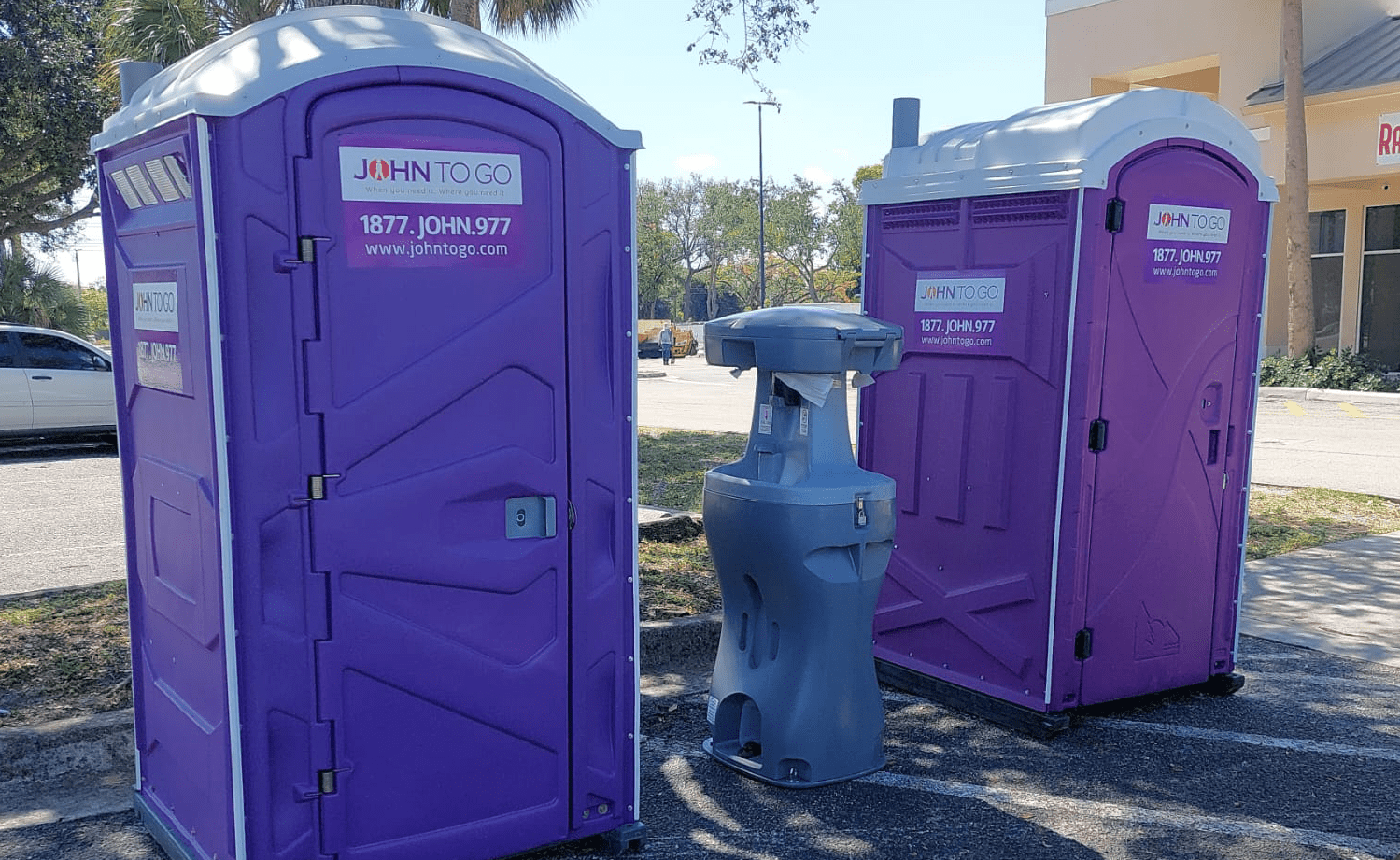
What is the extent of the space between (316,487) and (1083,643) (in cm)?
319

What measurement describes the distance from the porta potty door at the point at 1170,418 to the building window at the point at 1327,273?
19593 millimetres

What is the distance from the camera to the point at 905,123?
5402 mm

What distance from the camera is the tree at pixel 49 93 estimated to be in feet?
53.5

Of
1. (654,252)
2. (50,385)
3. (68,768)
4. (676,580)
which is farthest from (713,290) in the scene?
(68,768)

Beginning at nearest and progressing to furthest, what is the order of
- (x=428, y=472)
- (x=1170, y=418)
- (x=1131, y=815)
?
1. (x=428, y=472)
2. (x=1131, y=815)
3. (x=1170, y=418)

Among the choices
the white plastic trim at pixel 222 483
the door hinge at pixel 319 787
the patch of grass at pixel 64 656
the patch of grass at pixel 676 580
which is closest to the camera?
the white plastic trim at pixel 222 483

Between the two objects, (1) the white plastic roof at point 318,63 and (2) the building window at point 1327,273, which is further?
(2) the building window at point 1327,273

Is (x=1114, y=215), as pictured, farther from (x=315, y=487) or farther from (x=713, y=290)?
(x=713, y=290)

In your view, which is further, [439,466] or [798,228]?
[798,228]

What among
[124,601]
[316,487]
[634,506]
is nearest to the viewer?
[316,487]

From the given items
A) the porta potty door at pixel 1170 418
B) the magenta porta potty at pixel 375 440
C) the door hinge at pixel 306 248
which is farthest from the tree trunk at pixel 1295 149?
the door hinge at pixel 306 248

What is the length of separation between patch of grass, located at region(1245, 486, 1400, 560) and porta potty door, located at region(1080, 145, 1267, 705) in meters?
3.03

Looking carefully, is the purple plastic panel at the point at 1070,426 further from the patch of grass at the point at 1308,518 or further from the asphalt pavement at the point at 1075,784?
the patch of grass at the point at 1308,518

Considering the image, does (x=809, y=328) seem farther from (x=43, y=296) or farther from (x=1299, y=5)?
(x=43, y=296)
